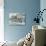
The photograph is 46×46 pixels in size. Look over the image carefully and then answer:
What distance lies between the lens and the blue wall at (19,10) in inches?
214

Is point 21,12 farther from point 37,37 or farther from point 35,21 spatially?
point 37,37

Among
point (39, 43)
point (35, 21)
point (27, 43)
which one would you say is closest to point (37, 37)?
point (39, 43)

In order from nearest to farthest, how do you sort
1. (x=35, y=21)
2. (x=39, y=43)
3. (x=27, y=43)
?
(x=39, y=43) < (x=27, y=43) < (x=35, y=21)

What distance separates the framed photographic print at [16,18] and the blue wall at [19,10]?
0.43 feet

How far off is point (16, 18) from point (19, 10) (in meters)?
0.36

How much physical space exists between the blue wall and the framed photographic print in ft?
0.43

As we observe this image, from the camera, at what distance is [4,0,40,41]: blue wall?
5.43m

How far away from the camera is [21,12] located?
5.48m

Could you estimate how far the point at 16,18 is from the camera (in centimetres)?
554

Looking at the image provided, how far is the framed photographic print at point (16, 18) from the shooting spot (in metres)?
5.49

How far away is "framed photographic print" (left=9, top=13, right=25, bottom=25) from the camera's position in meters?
5.49

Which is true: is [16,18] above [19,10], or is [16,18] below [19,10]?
below

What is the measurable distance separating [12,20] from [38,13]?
44.0 inches

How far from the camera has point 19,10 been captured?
5.48 meters
